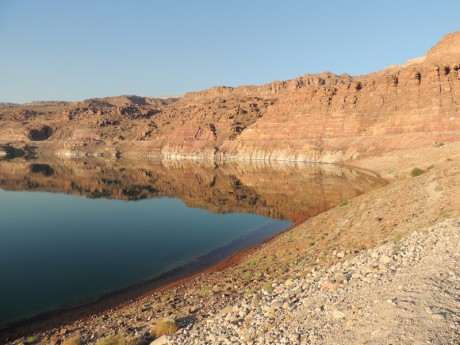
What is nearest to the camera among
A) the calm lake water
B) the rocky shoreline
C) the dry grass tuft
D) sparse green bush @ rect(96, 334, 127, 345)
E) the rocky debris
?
the rocky debris

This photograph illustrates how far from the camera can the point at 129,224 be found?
36.0 metres

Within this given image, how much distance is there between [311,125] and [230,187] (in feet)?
160

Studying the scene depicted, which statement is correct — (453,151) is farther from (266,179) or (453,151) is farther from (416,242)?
(416,242)

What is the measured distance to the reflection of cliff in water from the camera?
4200cm

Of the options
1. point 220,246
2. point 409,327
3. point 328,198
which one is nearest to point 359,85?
point 328,198

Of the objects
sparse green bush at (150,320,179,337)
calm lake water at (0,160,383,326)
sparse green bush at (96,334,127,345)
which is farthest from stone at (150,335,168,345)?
calm lake water at (0,160,383,326)

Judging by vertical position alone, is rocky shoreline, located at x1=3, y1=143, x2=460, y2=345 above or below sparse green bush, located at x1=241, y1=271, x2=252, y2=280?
above

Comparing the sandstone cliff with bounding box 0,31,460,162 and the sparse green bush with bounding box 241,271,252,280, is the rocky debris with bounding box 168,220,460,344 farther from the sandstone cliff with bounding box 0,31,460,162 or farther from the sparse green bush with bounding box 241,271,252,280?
the sandstone cliff with bounding box 0,31,460,162

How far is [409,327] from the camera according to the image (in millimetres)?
7422

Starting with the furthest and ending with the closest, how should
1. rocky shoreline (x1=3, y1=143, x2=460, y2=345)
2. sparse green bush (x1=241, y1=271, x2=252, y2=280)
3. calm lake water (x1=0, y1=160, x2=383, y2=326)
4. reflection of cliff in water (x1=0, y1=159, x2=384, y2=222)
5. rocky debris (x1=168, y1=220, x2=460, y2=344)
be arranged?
reflection of cliff in water (x1=0, y1=159, x2=384, y2=222) < calm lake water (x1=0, y1=160, x2=383, y2=326) < sparse green bush (x1=241, y1=271, x2=252, y2=280) < rocky shoreline (x1=3, y1=143, x2=460, y2=345) < rocky debris (x1=168, y1=220, x2=460, y2=344)

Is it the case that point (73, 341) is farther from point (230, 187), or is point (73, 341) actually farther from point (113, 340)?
point (230, 187)

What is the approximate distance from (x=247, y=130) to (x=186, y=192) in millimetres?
62645

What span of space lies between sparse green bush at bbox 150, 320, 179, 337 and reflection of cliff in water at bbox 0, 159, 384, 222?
24533 mm

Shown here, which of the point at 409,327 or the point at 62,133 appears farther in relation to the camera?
the point at 62,133
